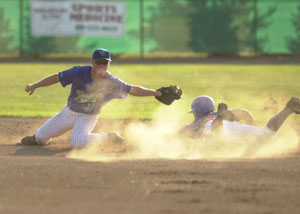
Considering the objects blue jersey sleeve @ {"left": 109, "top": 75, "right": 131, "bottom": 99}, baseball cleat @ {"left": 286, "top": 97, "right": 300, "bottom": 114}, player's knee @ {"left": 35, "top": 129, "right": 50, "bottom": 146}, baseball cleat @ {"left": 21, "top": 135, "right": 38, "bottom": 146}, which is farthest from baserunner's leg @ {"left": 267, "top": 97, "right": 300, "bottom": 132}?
baseball cleat @ {"left": 21, "top": 135, "right": 38, "bottom": 146}

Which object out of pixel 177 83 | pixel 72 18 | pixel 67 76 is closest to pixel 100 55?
pixel 67 76

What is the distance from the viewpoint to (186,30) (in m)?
24.1

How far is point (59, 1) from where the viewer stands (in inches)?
914

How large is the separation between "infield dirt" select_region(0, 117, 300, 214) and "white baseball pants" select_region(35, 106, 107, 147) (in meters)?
0.76

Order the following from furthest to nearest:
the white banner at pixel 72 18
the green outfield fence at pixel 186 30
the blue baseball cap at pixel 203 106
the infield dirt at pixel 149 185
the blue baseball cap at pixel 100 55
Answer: the green outfield fence at pixel 186 30
the white banner at pixel 72 18
the blue baseball cap at pixel 203 106
the blue baseball cap at pixel 100 55
the infield dirt at pixel 149 185

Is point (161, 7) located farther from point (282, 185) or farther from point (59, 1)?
point (282, 185)

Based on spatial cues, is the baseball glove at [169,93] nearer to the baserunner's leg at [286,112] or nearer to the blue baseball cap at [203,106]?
the blue baseball cap at [203,106]

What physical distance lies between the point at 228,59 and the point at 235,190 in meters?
18.9

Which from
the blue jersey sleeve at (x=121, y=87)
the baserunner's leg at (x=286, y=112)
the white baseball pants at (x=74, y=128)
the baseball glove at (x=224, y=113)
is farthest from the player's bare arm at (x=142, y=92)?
the baserunner's leg at (x=286, y=112)

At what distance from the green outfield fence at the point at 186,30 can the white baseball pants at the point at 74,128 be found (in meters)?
15.7

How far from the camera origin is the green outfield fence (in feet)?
77.3

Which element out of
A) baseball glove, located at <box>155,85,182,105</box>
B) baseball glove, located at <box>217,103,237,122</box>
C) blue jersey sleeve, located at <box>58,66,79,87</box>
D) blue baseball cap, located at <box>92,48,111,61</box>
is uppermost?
blue baseball cap, located at <box>92,48,111,61</box>

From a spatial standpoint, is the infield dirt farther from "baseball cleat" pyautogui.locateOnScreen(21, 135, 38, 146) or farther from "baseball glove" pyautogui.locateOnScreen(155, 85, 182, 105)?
"baseball glove" pyautogui.locateOnScreen(155, 85, 182, 105)

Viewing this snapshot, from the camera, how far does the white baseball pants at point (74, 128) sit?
7.73 m
